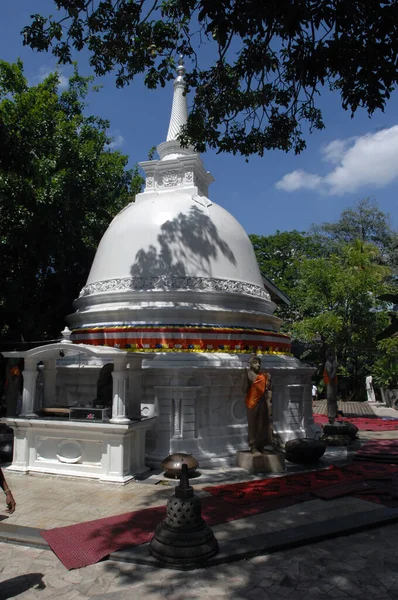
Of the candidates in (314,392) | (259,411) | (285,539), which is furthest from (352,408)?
(285,539)

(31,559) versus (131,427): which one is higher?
(131,427)

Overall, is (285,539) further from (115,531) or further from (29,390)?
(29,390)

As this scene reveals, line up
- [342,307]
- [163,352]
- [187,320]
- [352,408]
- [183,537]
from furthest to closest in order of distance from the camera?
[352,408] < [342,307] < [187,320] < [163,352] < [183,537]

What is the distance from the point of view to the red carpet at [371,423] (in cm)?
1778

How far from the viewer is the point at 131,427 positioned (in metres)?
9.36

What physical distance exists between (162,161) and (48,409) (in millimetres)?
9103

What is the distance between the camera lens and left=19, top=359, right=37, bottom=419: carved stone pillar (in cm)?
1042

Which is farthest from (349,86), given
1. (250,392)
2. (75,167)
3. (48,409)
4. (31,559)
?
(75,167)

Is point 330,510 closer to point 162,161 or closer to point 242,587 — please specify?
point 242,587

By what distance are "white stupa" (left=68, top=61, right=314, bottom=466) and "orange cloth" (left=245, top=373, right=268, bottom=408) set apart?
106cm

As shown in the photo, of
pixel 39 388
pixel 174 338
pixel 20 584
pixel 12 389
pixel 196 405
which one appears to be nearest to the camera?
pixel 20 584

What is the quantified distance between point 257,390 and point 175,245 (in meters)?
5.17

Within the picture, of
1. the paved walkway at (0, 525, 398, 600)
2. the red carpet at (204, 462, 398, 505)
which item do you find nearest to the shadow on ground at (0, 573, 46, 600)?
the paved walkway at (0, 525, 398, 600)

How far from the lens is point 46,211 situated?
1628 cm
